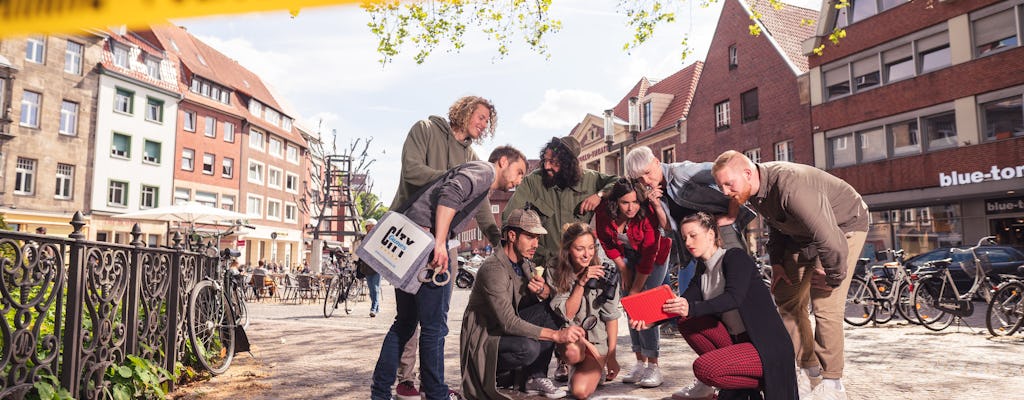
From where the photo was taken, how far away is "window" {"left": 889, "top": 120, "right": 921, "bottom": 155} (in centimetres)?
2111

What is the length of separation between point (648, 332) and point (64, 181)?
3439cm

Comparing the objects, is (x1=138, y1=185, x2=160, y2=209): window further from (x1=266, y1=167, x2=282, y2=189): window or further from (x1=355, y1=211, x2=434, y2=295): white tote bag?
(x1=355, y1=211, x2=434, y2=295): white tote bag

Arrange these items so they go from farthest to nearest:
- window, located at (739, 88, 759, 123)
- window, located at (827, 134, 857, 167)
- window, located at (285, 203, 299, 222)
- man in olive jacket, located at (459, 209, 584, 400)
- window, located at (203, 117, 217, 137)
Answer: window, located at (285, 203, 299, 222), window, located at (203, 117, 217, 137), window, located at (739, 88, 759, 123), window, located at (827, 134, 857, 167), man in olive jacket, located at (459, 209, 584, 400)

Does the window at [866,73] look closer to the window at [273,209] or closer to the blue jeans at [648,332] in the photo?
the blue jeans at [648,332]

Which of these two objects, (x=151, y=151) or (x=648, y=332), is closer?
(x=648, y=332)

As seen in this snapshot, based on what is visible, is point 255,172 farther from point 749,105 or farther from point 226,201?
point 749,105

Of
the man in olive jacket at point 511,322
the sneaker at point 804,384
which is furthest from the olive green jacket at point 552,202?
the sneaker at point 804,384

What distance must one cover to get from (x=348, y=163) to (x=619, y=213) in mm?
34924

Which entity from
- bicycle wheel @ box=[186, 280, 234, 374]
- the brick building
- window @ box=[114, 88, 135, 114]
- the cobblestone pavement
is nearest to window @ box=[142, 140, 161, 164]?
window @ box=[114, 88, 135, 114]

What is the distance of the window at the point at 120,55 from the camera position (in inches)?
1375

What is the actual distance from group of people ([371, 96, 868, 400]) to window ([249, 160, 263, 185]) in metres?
43.9

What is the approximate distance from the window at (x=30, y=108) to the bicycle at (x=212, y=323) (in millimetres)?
30096

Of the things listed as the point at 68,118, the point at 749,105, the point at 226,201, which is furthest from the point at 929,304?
the point at 226,201

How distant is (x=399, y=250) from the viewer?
12.8ft
